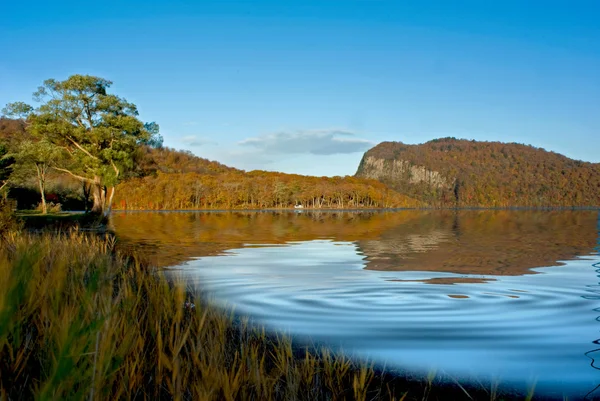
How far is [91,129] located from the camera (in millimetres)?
36469

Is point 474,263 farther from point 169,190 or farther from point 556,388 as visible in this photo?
point 169,190

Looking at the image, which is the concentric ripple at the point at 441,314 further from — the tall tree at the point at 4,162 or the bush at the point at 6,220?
the tall tree at the point at 4,162

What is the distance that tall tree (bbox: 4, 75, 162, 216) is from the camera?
3544 centimetres

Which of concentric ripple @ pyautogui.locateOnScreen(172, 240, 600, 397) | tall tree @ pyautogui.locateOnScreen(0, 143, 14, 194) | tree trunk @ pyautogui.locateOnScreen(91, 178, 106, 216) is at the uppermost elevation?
tall tree @ pyautogui.locateOnScreen(0, 143, 14, 194)

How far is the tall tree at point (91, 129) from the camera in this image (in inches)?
1395

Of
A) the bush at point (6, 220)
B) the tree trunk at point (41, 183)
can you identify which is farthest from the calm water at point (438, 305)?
the tree trunk at point (41, 183)

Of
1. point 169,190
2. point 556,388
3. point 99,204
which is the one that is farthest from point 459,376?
point 169,190

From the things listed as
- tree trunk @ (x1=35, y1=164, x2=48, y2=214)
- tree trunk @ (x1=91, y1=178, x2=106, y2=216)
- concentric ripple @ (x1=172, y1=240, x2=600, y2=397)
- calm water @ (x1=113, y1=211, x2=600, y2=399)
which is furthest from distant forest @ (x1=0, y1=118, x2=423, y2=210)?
concentric ripple @ (x1=172, y1=240, x2=600, y2=397)

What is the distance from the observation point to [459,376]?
5453 mm

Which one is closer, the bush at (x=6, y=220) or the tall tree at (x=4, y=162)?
the bush at (x=6, y=220)

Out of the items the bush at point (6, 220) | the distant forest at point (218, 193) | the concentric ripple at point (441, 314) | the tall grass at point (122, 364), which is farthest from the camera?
the distant forest at point (218, 193)

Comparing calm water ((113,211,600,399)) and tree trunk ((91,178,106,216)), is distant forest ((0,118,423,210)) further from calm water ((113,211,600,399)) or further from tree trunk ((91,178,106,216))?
calm water ((113,211,600,399))

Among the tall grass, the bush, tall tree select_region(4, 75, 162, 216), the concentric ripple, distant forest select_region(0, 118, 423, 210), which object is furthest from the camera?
distant forest select_region(0, 118, 423, 210)

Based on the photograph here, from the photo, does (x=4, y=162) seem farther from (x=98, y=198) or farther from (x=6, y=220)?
(x=6, y=220)
